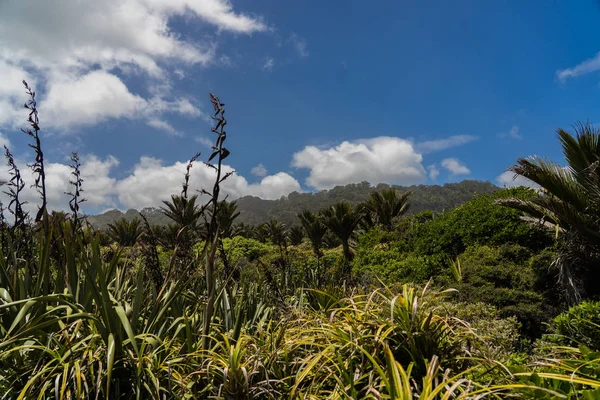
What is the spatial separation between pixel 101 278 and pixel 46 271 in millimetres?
642

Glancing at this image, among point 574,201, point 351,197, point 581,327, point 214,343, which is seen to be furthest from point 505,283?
point 351,197

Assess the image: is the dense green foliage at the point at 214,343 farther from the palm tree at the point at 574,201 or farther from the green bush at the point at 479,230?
the green bush at the point at 479,230

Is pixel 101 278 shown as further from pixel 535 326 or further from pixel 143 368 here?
pixel 535 326

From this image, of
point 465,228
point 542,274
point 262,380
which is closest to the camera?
point 262,380

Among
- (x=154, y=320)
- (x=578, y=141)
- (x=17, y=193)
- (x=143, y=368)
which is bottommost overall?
(x=143, y=368)

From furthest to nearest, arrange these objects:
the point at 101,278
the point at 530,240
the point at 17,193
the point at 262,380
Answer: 1. the point at 530,240
2. the point at 17,193
3. the point at 262,380
4. the point at 101,278

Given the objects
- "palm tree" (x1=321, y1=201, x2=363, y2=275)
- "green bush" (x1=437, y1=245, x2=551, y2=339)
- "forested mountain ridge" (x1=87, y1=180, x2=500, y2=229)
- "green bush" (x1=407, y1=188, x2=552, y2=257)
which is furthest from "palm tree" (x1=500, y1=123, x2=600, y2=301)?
"forested mountain ridge" (x1=87, y1=180, x2=500, y2=229)

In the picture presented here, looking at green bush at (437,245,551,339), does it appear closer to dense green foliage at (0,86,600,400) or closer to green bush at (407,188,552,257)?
green bush at (407,188,552,257)

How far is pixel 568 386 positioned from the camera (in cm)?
166

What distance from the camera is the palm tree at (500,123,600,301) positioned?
6375 millimetres

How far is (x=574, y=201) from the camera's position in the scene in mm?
6715

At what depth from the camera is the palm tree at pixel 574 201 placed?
638cm

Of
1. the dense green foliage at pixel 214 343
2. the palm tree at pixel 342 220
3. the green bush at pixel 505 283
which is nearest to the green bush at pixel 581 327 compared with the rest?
the dense green foliage at pixel 214 343

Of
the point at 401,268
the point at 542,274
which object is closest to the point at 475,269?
the point at 542,274
